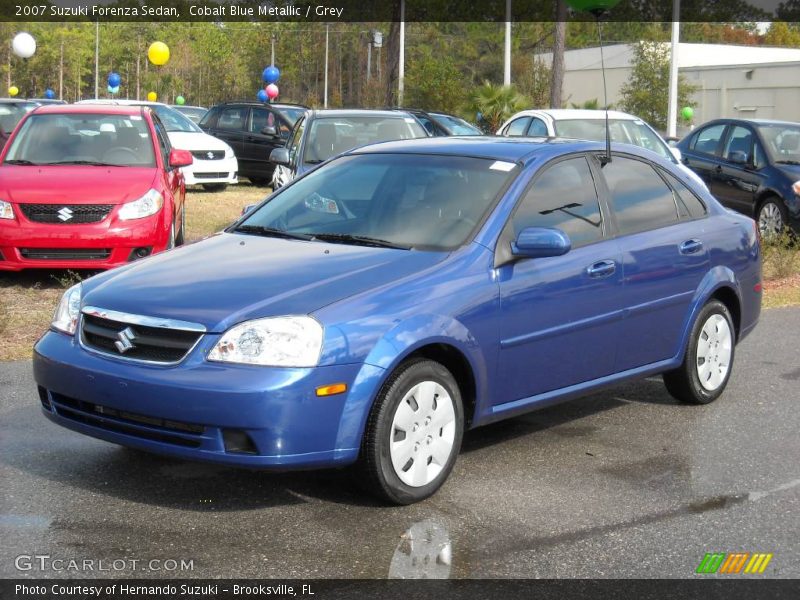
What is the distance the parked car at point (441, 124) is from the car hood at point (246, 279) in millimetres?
13051

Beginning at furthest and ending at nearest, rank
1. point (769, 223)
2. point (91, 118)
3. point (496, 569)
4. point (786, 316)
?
point (769, 223)
point (91, 118)
point (786, 316)
point (496, 569)

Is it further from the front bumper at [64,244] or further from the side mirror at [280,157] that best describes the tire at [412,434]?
the side mirror at [280,157]

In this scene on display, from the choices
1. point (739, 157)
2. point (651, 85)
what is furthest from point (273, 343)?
point (651, 85)

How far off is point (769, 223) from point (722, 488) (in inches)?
403

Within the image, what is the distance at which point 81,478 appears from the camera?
548cm

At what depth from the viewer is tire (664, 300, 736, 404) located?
6984 mm

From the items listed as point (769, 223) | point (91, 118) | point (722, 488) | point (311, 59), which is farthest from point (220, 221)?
point (311, 59)

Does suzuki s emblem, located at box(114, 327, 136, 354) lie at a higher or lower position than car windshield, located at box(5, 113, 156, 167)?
lower

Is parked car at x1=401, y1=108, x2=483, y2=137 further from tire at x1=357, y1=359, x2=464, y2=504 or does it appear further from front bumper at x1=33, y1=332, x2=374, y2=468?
front bumper at x1=33, y1=332, x2=374, y2=468

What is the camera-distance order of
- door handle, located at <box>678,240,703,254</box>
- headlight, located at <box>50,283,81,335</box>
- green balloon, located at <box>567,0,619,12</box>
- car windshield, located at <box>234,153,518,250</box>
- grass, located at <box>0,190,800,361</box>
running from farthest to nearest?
1. grass, located at <box>0,190,800,361</box>
2. green balloon, located at <box>567,0,619,12</box>
3. door handle, located at <box>678,240,703,254</box>
4. car windshield, located at <box>234,153,518,250</box>
5. headlight, located at <box>50,283,81,335</box>

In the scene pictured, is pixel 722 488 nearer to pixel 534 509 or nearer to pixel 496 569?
pixel 534 509

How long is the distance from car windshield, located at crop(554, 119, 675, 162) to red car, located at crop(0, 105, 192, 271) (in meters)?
5.21

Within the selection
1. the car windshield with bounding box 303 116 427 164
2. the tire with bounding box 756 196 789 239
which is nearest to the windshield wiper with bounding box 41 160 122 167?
the car windshield with bounding box 303 116 427 164

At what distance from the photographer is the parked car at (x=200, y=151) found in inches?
810
